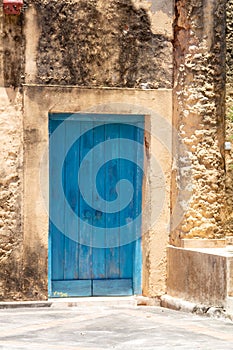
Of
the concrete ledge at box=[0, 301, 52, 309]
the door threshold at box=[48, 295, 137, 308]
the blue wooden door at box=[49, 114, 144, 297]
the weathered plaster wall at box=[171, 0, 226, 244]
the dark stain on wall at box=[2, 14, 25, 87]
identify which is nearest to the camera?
the concrete ledge at box=[0, 301, 52, 309]

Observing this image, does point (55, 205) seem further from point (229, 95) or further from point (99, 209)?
point (229, 95)

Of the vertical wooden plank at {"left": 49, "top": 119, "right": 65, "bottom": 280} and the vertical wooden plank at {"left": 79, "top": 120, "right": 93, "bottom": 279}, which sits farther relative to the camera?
the vertical wooden plank at {"left": 79, "top": 120, "right": 93, "bottom": 279}

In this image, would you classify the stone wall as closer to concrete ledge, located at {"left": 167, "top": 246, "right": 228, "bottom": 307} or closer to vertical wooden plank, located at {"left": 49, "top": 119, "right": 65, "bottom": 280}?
concrete ledge, located at {"left": 167, "top": 246, "right": 228, "bottom": 307}

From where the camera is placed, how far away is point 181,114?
10.5 meters

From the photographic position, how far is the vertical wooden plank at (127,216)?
35.3 ft

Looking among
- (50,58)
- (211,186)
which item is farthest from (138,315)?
(50,58)

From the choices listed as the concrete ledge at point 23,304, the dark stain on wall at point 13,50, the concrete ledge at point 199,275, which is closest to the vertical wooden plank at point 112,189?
the concrete ledge at point 199,275

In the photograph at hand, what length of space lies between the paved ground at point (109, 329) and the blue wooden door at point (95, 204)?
1.73 ft

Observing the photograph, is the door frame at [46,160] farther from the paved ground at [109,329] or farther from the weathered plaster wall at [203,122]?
the paved ground at [109,329]

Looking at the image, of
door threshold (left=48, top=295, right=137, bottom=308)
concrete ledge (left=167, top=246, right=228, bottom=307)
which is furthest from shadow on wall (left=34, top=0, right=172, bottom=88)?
door threshold (left=48, top=295, right=137, bottom=308)

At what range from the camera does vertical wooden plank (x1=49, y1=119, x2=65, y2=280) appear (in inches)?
413

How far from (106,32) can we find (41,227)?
97.3 inches

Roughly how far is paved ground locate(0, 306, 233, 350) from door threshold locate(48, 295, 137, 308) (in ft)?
0.41

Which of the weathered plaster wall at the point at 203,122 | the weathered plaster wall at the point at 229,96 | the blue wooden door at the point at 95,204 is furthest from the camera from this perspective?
the weathered plaster wall at the point at 229,96
